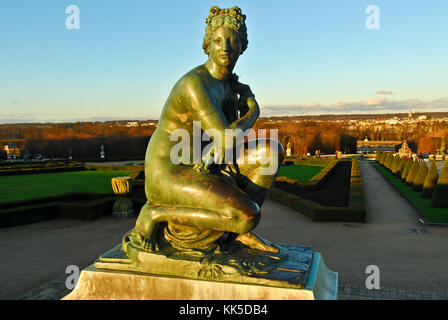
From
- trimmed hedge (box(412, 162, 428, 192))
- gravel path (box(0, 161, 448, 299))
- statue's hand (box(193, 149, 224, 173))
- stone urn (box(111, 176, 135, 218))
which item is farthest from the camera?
trimmed hedge (box(412, 162, 428, 192))

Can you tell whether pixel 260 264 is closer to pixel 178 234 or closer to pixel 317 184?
pixel 178 234

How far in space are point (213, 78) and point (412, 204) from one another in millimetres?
12968

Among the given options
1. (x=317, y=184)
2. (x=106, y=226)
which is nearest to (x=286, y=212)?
(x=317, y=184)

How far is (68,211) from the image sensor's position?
40.6 feet

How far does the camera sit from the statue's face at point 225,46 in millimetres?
3955

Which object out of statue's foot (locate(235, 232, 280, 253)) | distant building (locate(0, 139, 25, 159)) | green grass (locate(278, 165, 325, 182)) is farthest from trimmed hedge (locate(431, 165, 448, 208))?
distant building (locate(0, 139, 25, 159))

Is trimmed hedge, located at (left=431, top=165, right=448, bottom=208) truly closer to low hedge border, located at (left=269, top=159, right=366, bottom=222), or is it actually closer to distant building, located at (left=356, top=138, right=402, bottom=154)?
low hedge border, located at (left=269, top=159, right=366, bottom=222)

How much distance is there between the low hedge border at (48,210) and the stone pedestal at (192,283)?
8.43m

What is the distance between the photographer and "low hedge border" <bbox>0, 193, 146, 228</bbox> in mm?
11383

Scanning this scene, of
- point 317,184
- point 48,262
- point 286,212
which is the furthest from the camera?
point 317,184

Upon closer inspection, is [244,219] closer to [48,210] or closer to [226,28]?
[226,28]

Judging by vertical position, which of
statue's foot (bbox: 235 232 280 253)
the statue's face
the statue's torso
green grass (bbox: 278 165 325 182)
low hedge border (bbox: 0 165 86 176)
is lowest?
green grass (bbox: 278 165 325 182)

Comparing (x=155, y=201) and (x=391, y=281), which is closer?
(x=155, y=201)
